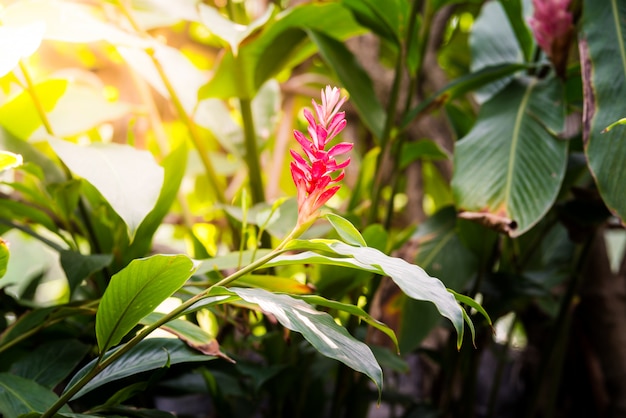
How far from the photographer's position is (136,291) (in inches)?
17.3

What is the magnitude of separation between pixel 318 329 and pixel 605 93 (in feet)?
1.44

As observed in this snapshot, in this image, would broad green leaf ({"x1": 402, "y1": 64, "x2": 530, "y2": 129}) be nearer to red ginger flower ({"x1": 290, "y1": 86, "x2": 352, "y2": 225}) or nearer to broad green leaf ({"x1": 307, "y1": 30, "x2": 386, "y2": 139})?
broad green leaf ({"x1": 307, "y1": 30, "x2": 386, "y2": 139})

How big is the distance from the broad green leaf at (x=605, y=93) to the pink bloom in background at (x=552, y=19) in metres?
0.02

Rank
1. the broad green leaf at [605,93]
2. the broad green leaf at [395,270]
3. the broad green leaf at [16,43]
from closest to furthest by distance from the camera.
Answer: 1. the broad green leaf at [395,270]
2. the broad green leaf at [16,43]
3. the broad green leaf at [605,93]

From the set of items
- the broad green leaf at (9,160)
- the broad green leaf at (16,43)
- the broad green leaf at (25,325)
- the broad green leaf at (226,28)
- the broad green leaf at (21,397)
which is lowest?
the broad green leaf at (21,397)

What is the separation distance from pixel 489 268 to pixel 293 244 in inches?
20.1

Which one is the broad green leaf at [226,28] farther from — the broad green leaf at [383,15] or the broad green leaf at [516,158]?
the broad green leaf at [516,158]

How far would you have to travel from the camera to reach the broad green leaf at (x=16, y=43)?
19.0 inches

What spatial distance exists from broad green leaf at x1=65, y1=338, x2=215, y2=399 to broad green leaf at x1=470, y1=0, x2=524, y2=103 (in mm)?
622

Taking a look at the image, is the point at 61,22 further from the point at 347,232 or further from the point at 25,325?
the point at 347,232

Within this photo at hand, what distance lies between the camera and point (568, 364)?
1.14 metres

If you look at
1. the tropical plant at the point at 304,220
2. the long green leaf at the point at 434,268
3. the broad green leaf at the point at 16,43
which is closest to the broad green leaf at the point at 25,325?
the tropical plant at the point at 304,220

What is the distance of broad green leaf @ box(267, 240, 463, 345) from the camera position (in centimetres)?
37

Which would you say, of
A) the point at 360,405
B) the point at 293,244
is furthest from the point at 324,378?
the point at 293,244
